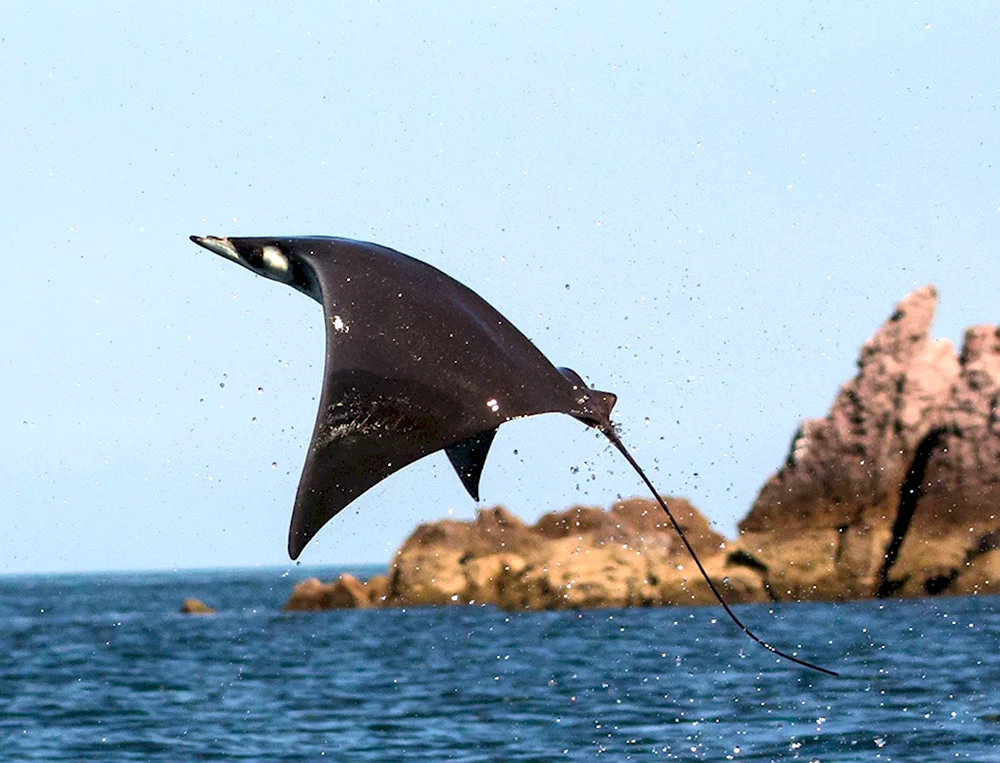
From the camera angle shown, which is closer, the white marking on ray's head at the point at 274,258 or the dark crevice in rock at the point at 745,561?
the white marking on ray's head at the point at 274,258

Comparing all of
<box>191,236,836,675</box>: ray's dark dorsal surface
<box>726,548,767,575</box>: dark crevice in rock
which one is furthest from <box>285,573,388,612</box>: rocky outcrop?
<box>191,236,836,675</box>: ray's dark dorsal surface

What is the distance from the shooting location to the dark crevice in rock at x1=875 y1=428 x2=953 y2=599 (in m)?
50.0

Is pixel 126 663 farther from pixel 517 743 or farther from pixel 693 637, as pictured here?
pixel 517 743

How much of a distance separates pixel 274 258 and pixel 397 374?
4.71ft

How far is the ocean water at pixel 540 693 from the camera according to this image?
17.3m

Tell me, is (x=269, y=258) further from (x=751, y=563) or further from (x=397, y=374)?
(x=751, y=563)

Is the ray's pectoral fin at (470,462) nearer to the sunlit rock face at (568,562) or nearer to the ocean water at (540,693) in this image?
the ocean water at (540,693)

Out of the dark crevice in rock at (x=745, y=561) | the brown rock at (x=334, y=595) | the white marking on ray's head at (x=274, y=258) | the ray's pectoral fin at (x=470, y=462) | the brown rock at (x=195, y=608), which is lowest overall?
the brown rock at (x=195, y=608)

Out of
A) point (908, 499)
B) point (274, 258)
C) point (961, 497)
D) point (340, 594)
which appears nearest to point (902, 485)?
point (908, 499)

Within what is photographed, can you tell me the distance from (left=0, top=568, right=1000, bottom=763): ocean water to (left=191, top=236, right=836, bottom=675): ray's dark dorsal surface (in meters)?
8.60

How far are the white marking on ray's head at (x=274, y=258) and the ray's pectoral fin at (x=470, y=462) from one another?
198cm

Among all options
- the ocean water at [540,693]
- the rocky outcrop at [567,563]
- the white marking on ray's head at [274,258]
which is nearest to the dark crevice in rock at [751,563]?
the rocky outcrop at [567,563]

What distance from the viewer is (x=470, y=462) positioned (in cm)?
998

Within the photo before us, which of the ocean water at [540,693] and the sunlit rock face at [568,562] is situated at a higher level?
the sunlit rock face at [568,562]
